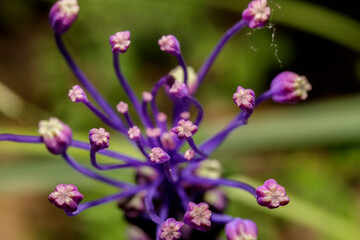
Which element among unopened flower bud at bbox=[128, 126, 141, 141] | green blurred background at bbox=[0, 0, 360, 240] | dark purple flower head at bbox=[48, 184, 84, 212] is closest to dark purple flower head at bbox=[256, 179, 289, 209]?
unopened flower bud at bbox=[128, 126, 141, 141]

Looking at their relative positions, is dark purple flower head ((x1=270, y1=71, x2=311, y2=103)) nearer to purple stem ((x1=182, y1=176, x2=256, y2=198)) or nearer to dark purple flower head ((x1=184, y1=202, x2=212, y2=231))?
purple stem ((x1=182, y1=176, x2=256, y2=198))

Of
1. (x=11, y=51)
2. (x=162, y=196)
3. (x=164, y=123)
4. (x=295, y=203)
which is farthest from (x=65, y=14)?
(x=11, y=51)

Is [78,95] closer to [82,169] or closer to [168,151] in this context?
[82,169]

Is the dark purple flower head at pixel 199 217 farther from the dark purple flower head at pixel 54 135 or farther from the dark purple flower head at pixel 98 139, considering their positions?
the dark purple flower head at pixel 54 135

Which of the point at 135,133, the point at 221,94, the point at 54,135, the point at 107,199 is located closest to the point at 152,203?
the point at 107,199

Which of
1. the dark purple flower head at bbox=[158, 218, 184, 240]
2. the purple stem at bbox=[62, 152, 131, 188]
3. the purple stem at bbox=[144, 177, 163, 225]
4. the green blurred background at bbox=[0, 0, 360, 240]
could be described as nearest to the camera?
the dark purple flower head at bbox=[158, 218, 184, 240]

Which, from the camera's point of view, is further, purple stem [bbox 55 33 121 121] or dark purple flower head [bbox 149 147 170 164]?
purple stem [bbox 55 33 121 121]

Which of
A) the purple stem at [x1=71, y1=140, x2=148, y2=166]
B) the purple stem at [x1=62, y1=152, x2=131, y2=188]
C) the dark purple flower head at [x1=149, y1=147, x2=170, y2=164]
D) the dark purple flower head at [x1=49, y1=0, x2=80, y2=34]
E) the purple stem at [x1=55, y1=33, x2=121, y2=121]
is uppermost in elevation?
the dark purple flower head at [x1=49, y1=0, x2=80, y2=34]

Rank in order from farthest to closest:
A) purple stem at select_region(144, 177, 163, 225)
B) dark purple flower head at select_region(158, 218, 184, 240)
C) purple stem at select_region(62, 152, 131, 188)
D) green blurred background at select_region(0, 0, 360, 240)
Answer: green blurred background at select_region(0, 0, 360, 240), purple stem at select_region(62, 152, 131, 188), purple stem at select_region(144, 177, 163, 225), dark purple flower head at select_region(158, 218, 184, 240)
